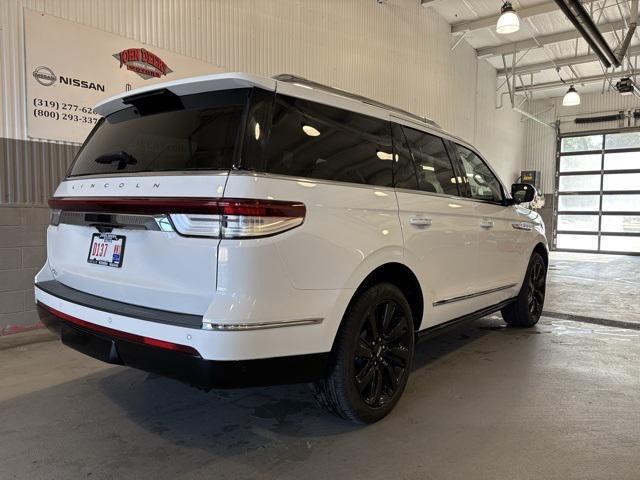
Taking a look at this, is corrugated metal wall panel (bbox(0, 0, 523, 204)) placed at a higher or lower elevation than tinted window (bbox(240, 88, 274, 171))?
higher

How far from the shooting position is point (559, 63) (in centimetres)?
1309

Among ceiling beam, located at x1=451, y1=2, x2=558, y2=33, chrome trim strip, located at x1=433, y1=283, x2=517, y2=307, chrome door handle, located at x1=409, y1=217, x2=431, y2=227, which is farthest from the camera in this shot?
ceiling beam, located at x1=451, y1=2, x2=558, y2=33

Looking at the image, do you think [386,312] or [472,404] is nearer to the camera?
[386,312]

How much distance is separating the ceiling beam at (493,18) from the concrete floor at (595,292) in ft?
17.7

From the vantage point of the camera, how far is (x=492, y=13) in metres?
10.5

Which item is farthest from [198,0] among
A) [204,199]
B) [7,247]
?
[204,199]

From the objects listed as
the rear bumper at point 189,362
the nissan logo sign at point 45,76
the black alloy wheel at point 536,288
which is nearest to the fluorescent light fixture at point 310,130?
the rear bumper at point 189,362

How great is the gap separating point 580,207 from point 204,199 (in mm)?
17997

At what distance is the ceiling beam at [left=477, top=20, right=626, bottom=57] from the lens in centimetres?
1049

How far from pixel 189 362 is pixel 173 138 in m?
0.98

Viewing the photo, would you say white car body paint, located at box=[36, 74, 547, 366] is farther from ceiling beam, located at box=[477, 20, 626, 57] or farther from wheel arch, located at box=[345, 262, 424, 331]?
ceiling beam, located at box=[477, 20, 626, 57]

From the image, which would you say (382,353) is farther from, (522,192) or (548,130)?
(548,130)

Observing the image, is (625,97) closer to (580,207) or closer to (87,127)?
(580,207)

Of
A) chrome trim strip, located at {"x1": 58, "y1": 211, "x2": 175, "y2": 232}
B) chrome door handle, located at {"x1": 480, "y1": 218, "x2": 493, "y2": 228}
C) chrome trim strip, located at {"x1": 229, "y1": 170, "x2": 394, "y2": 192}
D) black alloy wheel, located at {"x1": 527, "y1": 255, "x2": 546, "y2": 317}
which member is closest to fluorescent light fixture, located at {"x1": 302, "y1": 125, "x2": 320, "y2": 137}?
chrome trim strip, located at {"x1": 229, "y1": 170, "x2": 394, "y2": 192}
